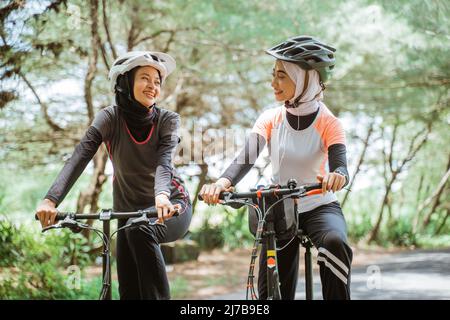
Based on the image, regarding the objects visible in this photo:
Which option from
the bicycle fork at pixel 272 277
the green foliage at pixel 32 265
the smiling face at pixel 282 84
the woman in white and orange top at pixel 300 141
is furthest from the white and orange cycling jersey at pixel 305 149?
the green foliage at pixel 32 265

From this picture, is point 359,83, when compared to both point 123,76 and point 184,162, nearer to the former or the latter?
point 184,162

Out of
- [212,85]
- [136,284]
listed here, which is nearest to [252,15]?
[212,85]

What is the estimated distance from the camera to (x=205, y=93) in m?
8.05

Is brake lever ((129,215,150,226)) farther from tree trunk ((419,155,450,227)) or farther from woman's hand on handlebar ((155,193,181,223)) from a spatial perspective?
tree trunk ((419,155,450,227))

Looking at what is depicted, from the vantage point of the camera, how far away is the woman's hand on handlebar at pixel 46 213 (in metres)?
2.37

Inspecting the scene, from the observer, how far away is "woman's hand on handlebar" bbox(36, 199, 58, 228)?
2373mm

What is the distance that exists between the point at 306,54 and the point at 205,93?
546 centimetres

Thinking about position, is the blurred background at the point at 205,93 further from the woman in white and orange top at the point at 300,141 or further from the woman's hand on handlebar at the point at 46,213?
the woman's hand on handlebar at the point at 46,213

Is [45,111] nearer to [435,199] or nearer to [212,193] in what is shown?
[212,193]

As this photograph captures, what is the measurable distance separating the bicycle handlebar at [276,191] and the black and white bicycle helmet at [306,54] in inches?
24.3

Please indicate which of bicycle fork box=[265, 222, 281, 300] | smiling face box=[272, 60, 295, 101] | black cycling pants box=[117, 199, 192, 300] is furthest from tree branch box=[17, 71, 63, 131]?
bicycle fork box=[265, 222, 281, 300]

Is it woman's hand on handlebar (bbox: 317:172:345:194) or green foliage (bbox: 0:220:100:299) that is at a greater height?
woman's hand on handlebar (bbox: 317:172:345:194)

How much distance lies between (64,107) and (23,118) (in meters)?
0.60

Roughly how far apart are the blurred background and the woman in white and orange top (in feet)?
5.84
